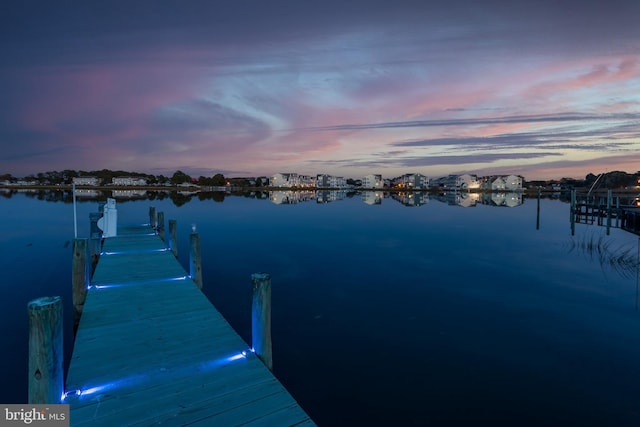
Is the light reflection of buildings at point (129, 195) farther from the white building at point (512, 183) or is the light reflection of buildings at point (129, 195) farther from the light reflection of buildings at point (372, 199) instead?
the white building at point (512, 183)

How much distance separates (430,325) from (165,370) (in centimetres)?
893

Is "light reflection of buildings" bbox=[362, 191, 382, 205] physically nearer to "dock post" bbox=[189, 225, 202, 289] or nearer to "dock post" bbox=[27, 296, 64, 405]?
"dock post" bbox=[189, 225, 202, 289]

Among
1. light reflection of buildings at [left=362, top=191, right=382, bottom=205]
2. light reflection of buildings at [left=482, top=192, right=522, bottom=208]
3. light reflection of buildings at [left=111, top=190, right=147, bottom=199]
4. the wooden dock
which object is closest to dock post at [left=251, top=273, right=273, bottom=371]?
the wooden dock

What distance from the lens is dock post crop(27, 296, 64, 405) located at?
4496mm

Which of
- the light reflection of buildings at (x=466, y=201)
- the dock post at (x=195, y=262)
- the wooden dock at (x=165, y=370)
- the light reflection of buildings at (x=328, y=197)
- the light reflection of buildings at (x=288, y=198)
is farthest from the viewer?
the light reflection of buildings at (x=328, y=197)

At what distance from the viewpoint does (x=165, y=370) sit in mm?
6043

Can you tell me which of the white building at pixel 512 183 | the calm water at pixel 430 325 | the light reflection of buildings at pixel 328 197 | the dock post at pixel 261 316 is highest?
the white building at pixel 512 183

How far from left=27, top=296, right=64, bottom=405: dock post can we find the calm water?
4.83 meters

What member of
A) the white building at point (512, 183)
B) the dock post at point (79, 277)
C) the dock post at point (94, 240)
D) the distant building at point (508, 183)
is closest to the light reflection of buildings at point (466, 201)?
the dock post at point (94, 240)

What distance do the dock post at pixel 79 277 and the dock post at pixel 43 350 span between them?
230 inches

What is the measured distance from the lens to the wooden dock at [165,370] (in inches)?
194

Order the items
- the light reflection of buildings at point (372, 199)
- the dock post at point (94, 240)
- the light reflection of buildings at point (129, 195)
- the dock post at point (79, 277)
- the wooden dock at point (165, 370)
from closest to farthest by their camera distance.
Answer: the wooden dock at point (165, 370) → the dock post at point (79, 277) → the dock post at point (94, 240) → the light reflection of buildings at point (372, 199) → the light reflection of buildings at point (129, 195)

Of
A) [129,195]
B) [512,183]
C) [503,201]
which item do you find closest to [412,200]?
[503,201]

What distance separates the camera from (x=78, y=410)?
497 cm
